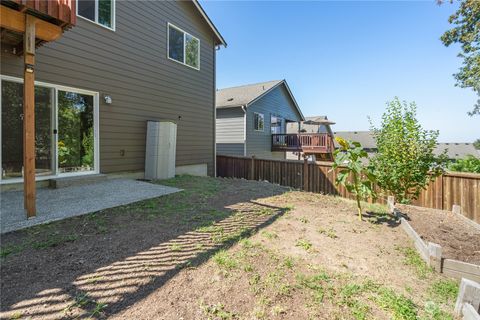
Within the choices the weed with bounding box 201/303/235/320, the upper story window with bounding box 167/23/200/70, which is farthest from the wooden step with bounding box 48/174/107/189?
the weed with bounding box 201/303/235/320

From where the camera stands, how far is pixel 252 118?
14953 mm

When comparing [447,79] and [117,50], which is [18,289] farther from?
[447,79]

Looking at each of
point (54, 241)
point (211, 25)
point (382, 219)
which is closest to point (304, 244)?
point (382, 219)

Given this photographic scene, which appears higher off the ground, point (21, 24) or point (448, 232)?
point (21, 24)

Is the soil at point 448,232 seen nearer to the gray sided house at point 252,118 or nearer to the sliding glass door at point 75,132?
the sliding glass door at point 75,132

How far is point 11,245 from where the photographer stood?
9.27 feet

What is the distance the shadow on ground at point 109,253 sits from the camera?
195 centimetres

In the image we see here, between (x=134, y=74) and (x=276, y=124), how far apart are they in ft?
39.1

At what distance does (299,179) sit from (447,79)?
14487 millimetres

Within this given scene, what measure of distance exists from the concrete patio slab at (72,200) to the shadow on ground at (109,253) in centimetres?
25

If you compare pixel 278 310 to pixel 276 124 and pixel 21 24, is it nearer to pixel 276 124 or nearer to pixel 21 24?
pixel 21 24

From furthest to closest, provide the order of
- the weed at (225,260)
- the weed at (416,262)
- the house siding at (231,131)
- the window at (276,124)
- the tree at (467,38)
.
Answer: the window at (276,124)
the house siding at (231,131)
the tree at (467,38)
the weed at (416,262)
the weed at (225,260)

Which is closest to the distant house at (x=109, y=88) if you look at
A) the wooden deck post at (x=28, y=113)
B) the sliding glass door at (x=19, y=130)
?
the sliding glass door at (x=19, y=130)

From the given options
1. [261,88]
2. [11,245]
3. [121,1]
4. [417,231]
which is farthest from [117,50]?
[261,88]
